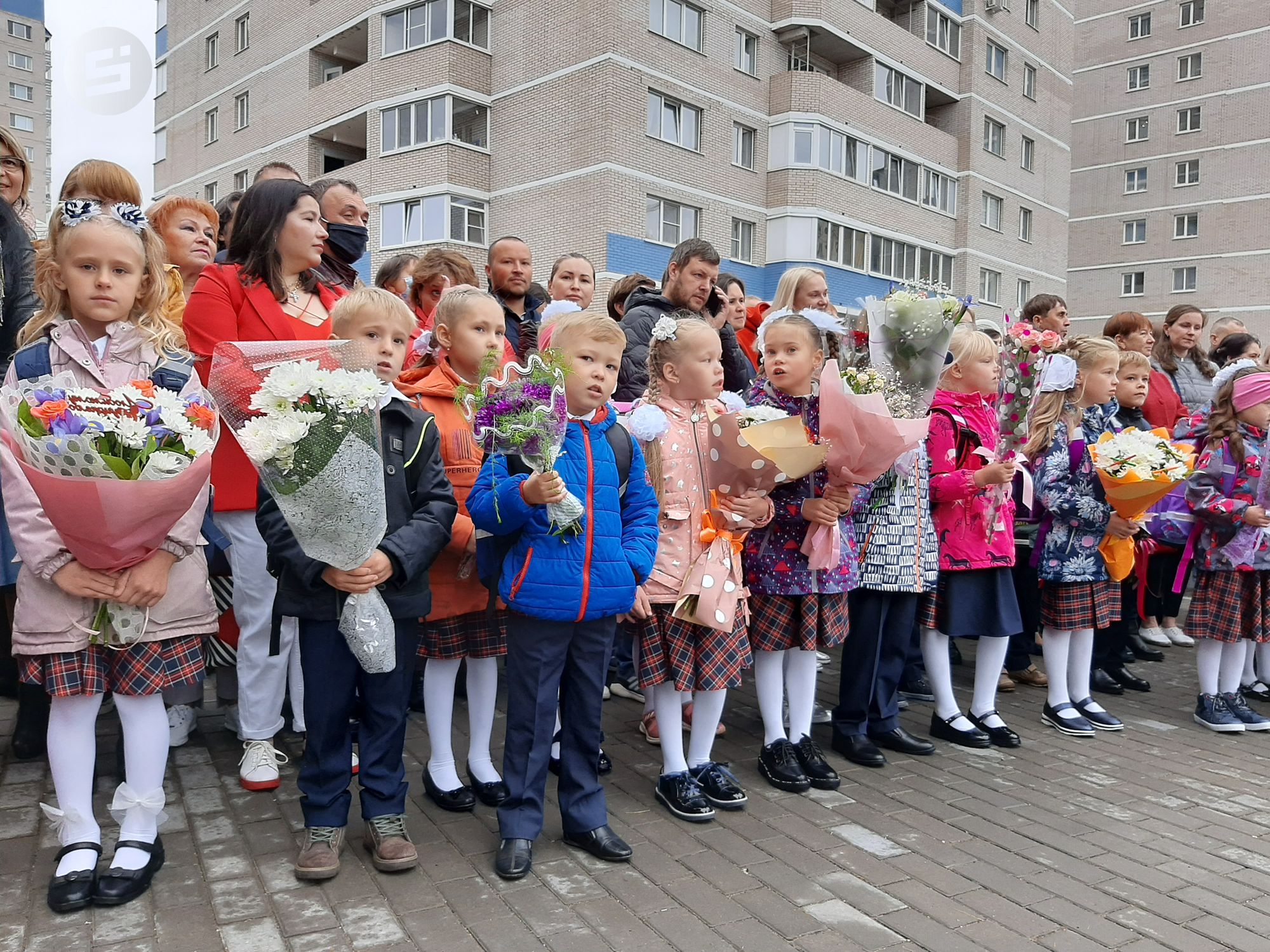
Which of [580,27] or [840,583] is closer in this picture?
[840,583]

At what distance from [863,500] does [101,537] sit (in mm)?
3180

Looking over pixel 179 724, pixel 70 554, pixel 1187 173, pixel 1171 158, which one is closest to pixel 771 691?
pixel 179 724

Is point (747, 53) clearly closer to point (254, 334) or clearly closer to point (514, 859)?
point (254, 334)

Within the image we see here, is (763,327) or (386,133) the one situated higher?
(386,133)

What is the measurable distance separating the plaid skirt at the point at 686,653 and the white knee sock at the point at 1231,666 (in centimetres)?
335

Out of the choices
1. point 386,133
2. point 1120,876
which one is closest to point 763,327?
point 1120,876

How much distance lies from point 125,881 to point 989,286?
1345 inches

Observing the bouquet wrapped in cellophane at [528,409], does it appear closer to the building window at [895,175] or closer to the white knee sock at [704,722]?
the white knee sock at [704,722]

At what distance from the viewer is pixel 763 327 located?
4367 mm

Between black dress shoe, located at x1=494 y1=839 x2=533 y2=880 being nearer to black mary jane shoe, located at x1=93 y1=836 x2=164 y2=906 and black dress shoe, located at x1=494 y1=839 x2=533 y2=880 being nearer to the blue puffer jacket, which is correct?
the blue puffer jacket

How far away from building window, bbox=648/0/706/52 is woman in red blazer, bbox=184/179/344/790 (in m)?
21.4

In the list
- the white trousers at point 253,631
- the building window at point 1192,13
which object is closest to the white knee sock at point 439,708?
the white trousers at point 253,631

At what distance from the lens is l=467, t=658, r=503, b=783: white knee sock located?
3.88 m

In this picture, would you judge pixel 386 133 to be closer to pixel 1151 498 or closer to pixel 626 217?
pixel 626 217
